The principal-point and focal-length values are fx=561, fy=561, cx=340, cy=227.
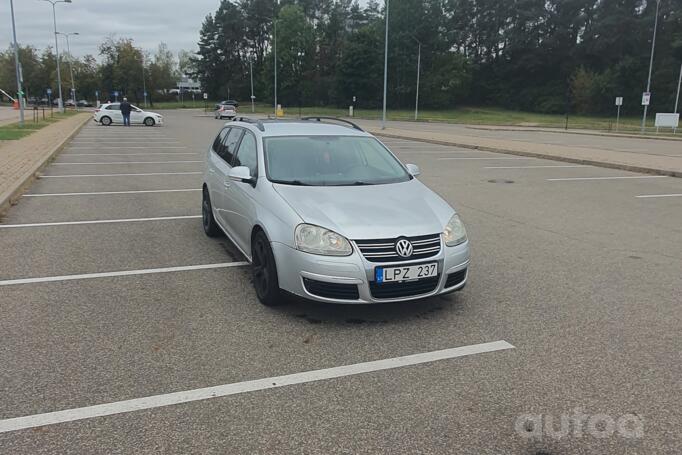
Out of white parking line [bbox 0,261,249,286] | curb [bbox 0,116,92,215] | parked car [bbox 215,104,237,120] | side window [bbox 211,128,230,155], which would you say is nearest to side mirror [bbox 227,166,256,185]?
white parking line [bbox 0,261,249,286]

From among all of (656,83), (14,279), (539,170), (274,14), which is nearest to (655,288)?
(14,279)

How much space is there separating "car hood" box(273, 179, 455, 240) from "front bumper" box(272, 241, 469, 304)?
226 mm

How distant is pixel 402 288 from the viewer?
445 cm

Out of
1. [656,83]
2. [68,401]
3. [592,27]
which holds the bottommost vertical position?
[68,401]

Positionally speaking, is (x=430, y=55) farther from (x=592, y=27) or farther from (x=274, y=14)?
(x=274, y=14)

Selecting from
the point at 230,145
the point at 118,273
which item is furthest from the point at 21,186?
the point at 118,273

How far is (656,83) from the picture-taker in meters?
74.5

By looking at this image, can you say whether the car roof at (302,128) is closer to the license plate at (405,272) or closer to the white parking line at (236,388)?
the license plate at (405,272)

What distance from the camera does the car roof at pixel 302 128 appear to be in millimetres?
6121

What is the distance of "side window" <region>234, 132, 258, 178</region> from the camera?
569cm

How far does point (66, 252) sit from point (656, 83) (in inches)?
3300

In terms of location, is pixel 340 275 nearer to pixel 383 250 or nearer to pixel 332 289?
pixel 332 289

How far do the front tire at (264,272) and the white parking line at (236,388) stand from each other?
1123 mm

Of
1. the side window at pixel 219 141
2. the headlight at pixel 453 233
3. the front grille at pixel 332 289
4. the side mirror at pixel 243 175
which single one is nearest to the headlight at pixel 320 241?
the front grille at pixel 332 289
